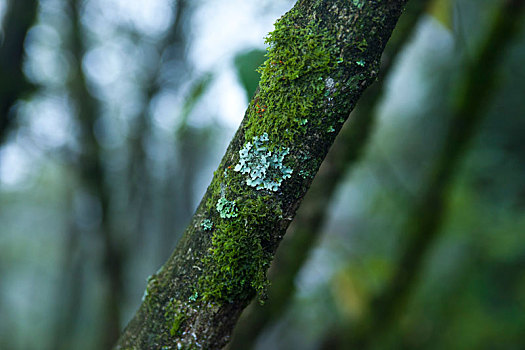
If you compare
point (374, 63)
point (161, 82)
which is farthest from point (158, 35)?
point (374, 63)

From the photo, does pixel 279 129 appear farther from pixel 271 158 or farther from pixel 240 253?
pixel 240 253

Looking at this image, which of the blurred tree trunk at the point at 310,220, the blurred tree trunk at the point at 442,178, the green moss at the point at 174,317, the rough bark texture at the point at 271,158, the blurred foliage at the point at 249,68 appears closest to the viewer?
the rough bark texture at the point at 271,158

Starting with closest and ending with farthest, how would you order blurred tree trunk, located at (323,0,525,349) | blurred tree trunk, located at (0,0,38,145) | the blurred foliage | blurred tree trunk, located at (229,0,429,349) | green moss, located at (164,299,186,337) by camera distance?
green moss, located at (164,299,186,337) < the blurred foliage < blurred tree trunk, located at (229,0,429,349) < blurred tree trunk, located at (323,0,525,349) < blurred tree trunk, located at (0,0,38,145)

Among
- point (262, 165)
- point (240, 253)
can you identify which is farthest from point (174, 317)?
point (262, 165)

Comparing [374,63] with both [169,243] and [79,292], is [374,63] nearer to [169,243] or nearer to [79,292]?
[169,243]

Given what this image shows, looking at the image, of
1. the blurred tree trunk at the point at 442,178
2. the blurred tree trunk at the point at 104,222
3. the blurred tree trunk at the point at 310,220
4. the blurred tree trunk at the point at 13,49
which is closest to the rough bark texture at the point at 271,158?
the blurred tree trunk at the point at 310,220

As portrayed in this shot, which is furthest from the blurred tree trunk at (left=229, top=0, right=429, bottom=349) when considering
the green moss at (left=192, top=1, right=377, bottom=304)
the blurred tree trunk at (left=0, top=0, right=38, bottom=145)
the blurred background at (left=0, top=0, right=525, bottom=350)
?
Result: the blurred tree trunk at (left=0, top=0, right=38, bottom=145)

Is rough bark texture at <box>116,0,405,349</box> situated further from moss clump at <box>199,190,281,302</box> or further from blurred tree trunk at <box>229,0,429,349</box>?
blurred tree trunk at <box>229,0,429,349</box>

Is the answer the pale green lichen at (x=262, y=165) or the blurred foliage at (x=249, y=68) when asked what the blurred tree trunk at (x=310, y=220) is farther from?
the pale green lichen at (x=262, y=165)
